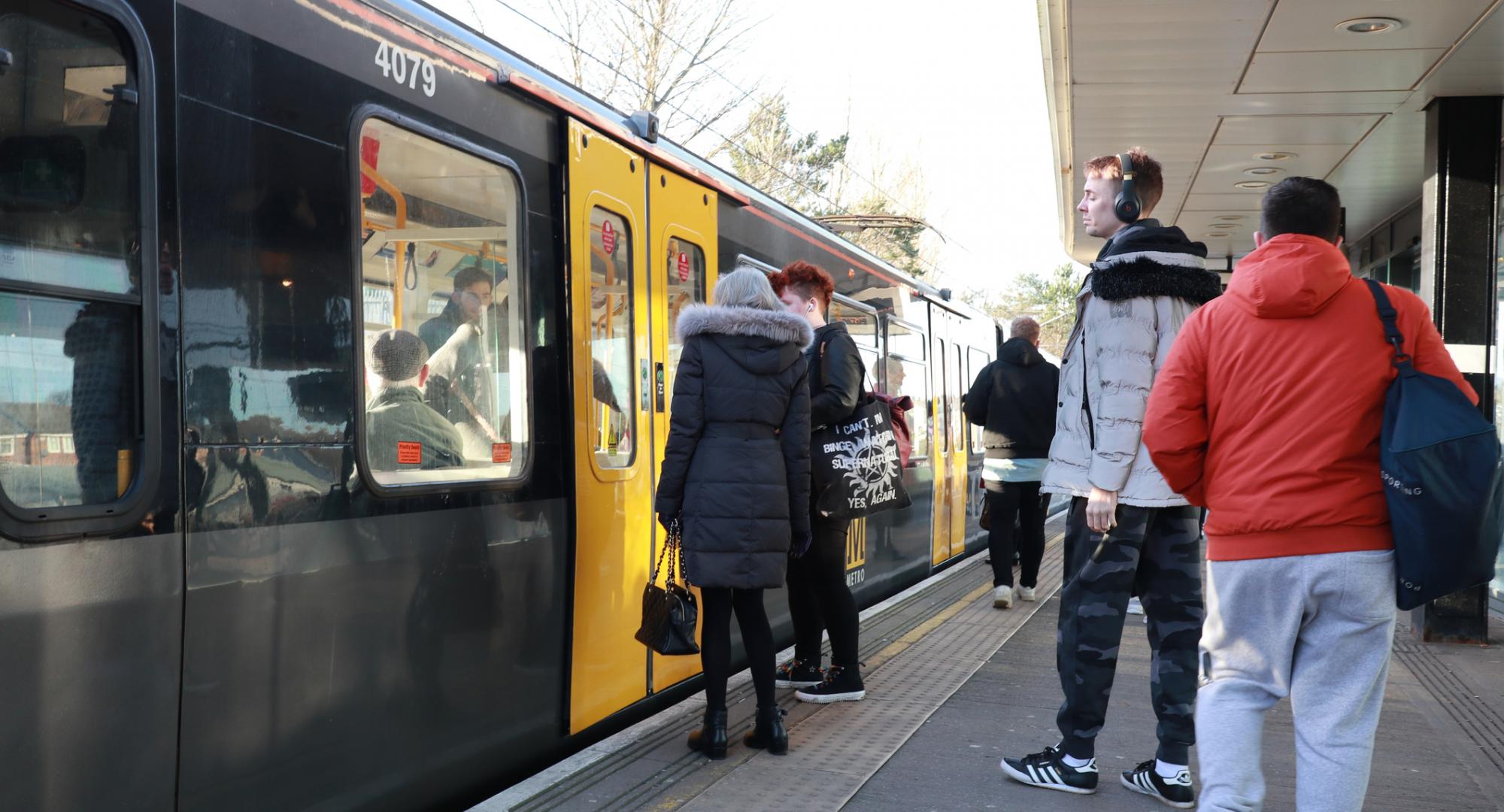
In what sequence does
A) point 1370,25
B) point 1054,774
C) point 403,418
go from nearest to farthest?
point 403,418
point 1054,774
point 1370,25

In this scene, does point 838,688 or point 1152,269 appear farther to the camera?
point 838,688

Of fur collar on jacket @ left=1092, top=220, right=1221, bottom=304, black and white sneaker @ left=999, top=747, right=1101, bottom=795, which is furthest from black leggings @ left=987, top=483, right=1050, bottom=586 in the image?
fur collar on jacket @ left=1092, top=220, right=1221, bottom=304

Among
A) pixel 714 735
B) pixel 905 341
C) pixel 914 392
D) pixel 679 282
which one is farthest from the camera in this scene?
pixel 914 392

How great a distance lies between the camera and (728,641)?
177 inches

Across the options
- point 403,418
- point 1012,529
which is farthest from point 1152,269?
point 1012,529

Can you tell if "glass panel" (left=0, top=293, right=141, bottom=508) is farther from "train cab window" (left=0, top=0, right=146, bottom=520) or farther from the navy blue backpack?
the navy blue backpack

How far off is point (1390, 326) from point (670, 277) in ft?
10.3

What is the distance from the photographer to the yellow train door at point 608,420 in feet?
14.8

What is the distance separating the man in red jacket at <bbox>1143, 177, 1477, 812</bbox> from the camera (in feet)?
9.40

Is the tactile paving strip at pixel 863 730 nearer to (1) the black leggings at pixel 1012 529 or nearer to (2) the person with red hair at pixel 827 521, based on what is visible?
(2) the person with red hair at pixel 827 521

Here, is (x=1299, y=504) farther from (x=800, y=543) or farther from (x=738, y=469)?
(x=800, y=543)

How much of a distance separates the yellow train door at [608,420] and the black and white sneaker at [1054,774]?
1530 millimetres

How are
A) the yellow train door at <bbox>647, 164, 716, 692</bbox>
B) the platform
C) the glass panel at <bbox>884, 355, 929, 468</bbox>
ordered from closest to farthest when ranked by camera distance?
1. the platform
2. the yellow train door at <bbox>647, 164, 716, 692</bbox>
3. the glass panel at <bbox>884, 355, 929, 468</bbox>

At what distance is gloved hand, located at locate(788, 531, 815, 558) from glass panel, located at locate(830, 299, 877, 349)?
350 cm
